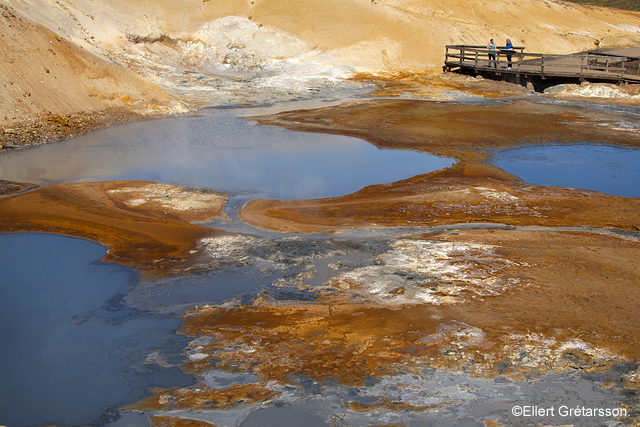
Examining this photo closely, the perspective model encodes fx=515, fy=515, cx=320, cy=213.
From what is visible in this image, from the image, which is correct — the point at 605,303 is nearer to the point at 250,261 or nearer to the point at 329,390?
the point at 329,390

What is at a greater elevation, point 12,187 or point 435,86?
point 435,86

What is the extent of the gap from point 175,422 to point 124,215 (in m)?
5.67

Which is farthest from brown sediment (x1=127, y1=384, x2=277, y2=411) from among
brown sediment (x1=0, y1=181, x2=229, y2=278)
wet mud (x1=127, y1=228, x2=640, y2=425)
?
brown sediment (x1=0, y1=181, x2=229, y2=278)

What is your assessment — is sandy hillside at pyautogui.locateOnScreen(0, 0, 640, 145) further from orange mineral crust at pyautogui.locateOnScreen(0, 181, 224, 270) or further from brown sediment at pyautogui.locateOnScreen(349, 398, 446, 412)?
brown sediment at pyautogui.locateOnScreen(349, 398, 446, 412)

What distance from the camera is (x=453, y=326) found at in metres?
5.26

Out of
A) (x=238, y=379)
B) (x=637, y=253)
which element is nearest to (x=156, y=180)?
(x=238, y=379)

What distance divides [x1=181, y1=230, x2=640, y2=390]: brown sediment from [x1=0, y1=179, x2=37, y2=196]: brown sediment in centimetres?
678

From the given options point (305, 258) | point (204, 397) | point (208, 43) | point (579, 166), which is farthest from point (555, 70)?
point (204, 397)

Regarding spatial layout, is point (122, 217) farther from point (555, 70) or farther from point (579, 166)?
point (555, 70)

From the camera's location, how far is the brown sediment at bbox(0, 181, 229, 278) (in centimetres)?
759

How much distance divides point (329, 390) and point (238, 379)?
0.83 meters

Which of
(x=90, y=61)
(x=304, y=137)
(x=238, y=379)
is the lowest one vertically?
(x=238, y=379)

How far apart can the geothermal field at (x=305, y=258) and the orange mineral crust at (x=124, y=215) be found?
0.05 m

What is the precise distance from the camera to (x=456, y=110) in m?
19.0
